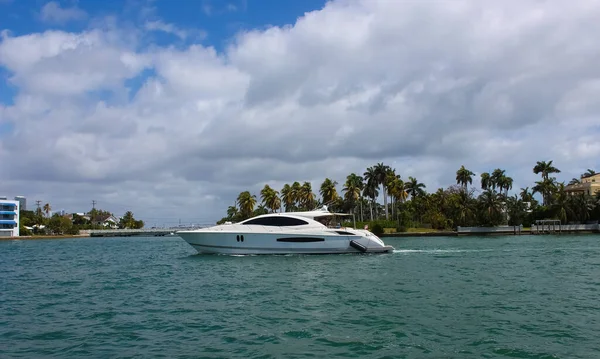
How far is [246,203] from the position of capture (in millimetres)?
132125

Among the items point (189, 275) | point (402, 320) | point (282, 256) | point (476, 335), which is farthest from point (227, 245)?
point (476, 335)

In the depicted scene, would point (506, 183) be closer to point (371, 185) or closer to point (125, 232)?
point (371, 185)

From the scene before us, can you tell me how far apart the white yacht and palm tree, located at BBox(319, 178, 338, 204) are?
2983 inches

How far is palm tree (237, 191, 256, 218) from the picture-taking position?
433 ft

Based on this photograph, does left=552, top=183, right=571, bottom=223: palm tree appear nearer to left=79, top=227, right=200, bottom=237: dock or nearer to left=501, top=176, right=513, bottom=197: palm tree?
left=501, top=176, right=513, bottom=197: palm tree

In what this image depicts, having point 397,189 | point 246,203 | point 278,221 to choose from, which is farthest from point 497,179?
point 278,221

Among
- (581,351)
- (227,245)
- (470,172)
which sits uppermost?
(470,172)

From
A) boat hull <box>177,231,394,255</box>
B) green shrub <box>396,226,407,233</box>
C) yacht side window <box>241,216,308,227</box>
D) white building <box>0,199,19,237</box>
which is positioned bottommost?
boat hull <box>177,231,394,255</box>

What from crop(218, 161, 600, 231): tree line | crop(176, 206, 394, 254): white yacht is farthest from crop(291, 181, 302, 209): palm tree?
crop(176, 206, 394, 254): white yacht

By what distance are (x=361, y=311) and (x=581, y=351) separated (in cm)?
727

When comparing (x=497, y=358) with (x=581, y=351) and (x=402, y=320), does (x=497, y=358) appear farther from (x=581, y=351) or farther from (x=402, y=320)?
(x=402, y=320)

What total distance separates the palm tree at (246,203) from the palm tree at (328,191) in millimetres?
21030

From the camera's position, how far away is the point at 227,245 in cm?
4156

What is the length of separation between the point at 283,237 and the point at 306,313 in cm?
2337
